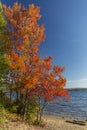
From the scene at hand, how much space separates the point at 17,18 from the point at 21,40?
2.24 metres

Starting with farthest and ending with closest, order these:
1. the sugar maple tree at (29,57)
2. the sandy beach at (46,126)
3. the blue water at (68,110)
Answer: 1. the blue water at (68,110)
2. the sugar maple tree at (29,57)
3. the sandy beach at (46,126)

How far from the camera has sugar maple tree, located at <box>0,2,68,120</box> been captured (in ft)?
65.8

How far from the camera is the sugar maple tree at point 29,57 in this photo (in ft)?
65.8

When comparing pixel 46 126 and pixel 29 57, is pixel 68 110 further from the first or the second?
pixel 29 57

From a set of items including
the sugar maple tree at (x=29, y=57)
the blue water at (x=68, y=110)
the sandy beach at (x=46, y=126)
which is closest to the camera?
the sandy beach at (x=46, y=126)

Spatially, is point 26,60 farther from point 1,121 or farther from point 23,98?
point 1,121

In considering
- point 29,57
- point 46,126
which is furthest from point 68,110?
point 29,57

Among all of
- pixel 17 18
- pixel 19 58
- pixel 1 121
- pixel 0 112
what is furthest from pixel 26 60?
pixel 1 121

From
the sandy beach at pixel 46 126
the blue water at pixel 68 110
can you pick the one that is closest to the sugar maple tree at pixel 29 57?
the sandy beach at pixel 46 126

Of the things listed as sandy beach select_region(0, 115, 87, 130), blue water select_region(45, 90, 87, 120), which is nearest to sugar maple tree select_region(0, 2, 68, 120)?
sandy beach select_region(0, 115, 87, 130)

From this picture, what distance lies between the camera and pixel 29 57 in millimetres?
20328

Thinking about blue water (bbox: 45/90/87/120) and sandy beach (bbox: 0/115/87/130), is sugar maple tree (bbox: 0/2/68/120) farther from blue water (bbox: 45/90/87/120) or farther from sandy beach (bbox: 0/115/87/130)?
blue water (bbox: 45/90/87/120)

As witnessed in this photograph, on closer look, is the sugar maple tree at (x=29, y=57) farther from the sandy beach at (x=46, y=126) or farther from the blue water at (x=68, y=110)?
the blue water at (x=68, y=110)

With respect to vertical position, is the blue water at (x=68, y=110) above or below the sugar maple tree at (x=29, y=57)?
below
